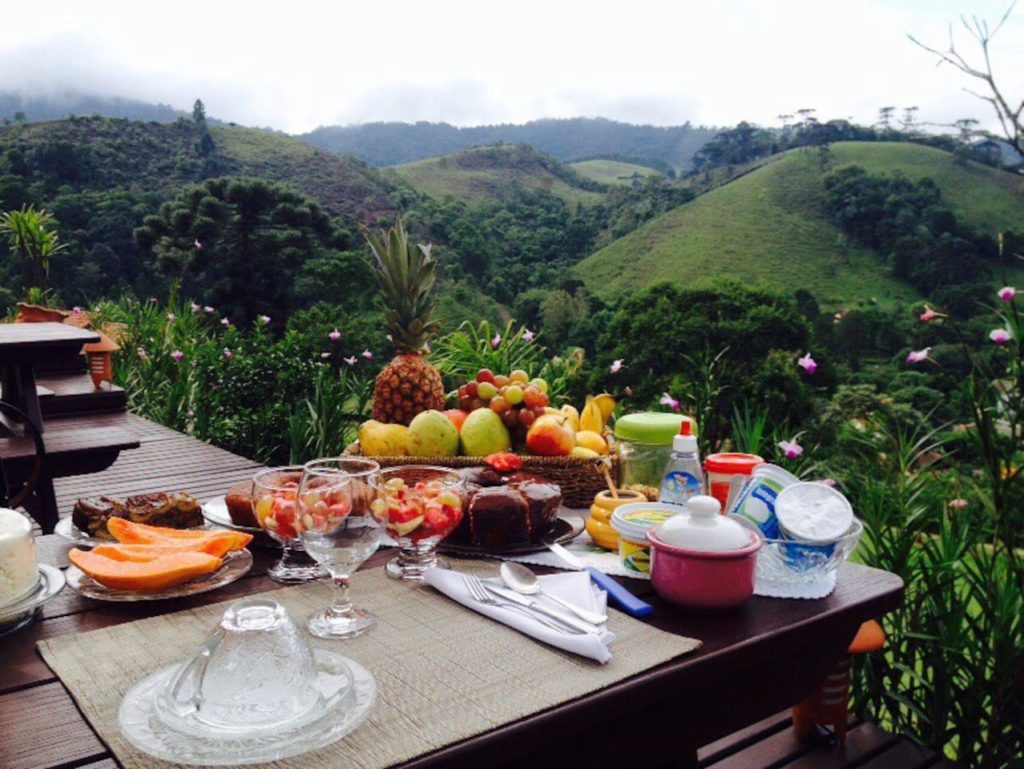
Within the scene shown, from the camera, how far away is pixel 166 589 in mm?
1187

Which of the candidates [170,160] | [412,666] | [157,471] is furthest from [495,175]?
[412,666]

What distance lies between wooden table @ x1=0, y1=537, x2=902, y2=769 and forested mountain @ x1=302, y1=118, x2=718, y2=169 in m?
44.8

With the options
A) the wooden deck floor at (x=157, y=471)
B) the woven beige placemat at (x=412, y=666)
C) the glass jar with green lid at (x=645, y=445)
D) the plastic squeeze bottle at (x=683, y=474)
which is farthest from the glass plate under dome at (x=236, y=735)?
the wooden deck floor at (x=157, y=471)

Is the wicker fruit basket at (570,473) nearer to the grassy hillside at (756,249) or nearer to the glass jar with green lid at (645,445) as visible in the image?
the glass jar with green lid at (645,445)

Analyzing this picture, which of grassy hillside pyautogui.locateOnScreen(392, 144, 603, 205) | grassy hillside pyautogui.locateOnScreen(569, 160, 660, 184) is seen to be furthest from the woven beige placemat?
grassy hillside pyautogui.locateOnScreen(569, 160, 660, 184)

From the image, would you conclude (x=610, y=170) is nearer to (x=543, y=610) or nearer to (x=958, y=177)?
(x=958, y=177)

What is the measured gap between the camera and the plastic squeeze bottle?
4.62 feet

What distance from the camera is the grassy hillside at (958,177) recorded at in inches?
1128

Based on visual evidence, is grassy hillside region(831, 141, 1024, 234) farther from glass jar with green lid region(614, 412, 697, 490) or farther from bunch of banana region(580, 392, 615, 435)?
glass jar with green lid region(614, 412, 697, 490)

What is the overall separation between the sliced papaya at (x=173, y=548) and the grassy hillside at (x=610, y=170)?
42.5 m

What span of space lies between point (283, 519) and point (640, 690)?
0.59 meters

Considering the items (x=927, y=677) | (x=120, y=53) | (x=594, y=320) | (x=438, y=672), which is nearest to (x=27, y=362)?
(x=438, y=672)

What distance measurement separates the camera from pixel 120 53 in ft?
193

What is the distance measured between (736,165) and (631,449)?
127 feet
